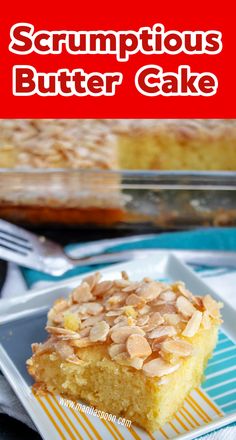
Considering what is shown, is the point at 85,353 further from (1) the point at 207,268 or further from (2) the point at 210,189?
(2) the point at 210,189

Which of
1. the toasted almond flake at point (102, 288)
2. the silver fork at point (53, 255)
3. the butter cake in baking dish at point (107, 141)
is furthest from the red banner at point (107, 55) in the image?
the toasted almond flake at point (102, 288)

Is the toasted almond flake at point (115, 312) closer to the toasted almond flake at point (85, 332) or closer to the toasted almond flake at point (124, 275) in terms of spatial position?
the toasted almond flake at point (85, 332)

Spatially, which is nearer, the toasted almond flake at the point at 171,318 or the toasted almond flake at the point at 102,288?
the toasted almond flake at the point at 171,318

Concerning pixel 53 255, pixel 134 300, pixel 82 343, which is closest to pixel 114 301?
pixel 134 300

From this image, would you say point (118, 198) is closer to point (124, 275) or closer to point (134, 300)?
Answer: point (124, 275)

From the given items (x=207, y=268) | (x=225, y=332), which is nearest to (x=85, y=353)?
(x=225, y=332)

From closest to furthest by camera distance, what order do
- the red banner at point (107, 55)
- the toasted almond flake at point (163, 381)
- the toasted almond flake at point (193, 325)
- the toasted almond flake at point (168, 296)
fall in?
the toasted almond flake at point (163, 381) < the toasted almond flake at point (193, 325) < the toasted almond flake at point (168, 296) < the red banner at point (107, 55)
